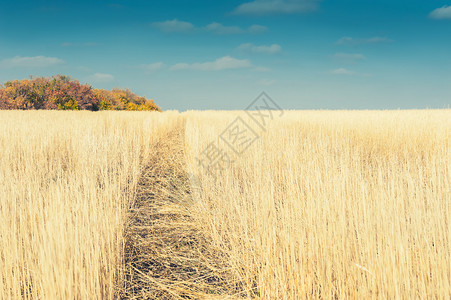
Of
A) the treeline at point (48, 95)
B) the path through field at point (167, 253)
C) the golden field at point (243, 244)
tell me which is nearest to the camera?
the golden field at point (243, 244)

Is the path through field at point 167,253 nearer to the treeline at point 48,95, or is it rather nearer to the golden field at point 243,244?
the golden field at point 243,244

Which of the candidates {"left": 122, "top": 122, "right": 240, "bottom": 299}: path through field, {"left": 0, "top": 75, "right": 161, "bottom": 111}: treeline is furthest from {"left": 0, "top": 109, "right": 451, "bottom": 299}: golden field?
{"left": 0, "top": 75, "right": 161, "bottom": 111}: treeline

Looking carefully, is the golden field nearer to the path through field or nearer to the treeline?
the path through field

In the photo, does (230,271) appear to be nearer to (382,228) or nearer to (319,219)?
(319,219)

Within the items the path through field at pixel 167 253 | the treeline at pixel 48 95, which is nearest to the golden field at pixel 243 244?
the path through field at pixel 167 253

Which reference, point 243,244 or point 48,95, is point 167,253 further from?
point 48,95

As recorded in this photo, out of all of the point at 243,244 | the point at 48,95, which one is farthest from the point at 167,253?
the point at 48,95

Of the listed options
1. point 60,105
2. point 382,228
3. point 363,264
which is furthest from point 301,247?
point 60,105

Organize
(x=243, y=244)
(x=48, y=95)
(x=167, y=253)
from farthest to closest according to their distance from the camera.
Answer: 1. (x=48, y=95)
2. (x=167, y=253)
3. (x=243, y=244)

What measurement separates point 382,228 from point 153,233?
2000mm

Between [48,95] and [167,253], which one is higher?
[48,95]

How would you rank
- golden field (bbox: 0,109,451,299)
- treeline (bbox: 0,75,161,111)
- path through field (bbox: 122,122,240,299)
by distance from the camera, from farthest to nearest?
treeline (bbox: 0,75,161,111) < path through field (bbox: 122,122,240,299) < golden field (bbox: 0,109,451,299)

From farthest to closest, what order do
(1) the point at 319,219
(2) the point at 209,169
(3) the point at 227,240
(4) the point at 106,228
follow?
(2) the point at 209,169 → (3) the point at 227,240 → (4) the point at 106,228 → (1) the point at 319,219

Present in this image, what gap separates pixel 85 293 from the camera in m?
1.34
